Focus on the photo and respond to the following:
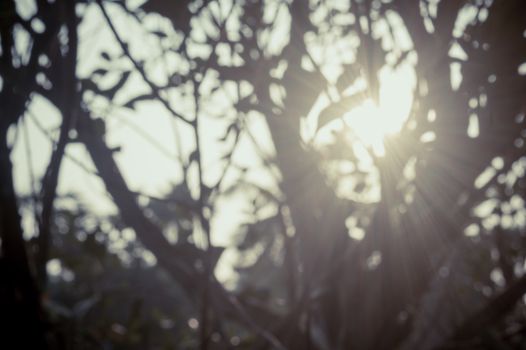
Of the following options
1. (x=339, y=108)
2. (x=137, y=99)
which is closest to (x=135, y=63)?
(x=339, y=108)

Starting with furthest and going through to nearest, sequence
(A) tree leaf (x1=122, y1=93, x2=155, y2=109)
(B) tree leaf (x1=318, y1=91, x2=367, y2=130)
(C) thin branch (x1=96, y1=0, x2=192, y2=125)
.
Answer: (A) tree leaf (x1=122, y1=93, x2=155, y2=109), (B) tree leaf (x1=318, y1=91, x2=367, y2=130), (C) thin branch (x1=96, y1=0, x2=192, y2=125)

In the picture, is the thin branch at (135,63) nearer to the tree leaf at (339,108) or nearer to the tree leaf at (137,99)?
the tree leaf at (339,108)

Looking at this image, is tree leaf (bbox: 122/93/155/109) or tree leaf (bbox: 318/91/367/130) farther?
tree leaf (bbox: 122/93/155/109)

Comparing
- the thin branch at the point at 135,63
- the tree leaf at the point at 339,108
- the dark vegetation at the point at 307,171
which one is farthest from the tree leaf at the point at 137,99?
the tree leaf at the point at 339,108

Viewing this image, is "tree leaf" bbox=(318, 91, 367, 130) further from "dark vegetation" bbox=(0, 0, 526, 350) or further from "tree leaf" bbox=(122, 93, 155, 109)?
"tree leaf" bbox=(122, 93, 155, 109)

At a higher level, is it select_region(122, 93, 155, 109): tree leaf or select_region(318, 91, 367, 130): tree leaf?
select_region(122, 93, 155, 109): tree leaf

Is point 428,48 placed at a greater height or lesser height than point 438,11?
lesser

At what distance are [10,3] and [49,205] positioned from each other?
95 cm

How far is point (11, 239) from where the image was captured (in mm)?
1731

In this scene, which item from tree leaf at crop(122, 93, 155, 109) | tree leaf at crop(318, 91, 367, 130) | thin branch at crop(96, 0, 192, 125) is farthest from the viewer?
tree leaf at crop(122, 93, 155, 109)

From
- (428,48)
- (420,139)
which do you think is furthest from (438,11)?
(420,139)

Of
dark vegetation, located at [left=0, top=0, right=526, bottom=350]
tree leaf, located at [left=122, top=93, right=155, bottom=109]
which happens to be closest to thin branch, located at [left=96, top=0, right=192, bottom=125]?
dark vegetation, located at [left=0, top=0, right=526, bottom=350]

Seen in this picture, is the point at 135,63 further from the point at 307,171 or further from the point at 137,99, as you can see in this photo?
the point at 307,171

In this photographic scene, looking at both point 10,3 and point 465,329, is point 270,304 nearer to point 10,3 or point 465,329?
point 465,329
